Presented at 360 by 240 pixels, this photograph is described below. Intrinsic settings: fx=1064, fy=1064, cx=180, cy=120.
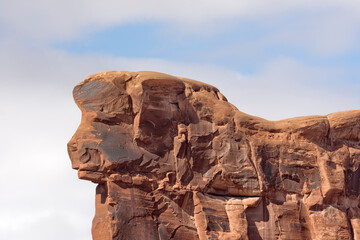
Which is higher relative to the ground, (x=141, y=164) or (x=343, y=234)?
(x=141, y=164)

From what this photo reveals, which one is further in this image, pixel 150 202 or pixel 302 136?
pixel 302 136

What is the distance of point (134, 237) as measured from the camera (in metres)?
32.4

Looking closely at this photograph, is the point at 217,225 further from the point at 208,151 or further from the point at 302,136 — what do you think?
the point at 302,136

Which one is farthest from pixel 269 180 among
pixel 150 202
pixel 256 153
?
pixel 150 202

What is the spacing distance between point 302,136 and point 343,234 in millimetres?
3570

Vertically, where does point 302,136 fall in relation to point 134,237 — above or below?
above

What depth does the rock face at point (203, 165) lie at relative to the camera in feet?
107

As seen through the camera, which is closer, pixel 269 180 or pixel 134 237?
pixel 134 237

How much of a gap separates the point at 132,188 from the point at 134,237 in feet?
5.02

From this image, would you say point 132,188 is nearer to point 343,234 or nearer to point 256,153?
point 256,153

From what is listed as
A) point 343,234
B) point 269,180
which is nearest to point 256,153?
point 269,180

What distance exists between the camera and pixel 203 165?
3434 cm

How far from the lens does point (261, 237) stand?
3438cm

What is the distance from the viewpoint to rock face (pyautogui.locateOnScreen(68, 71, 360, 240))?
32719mm
